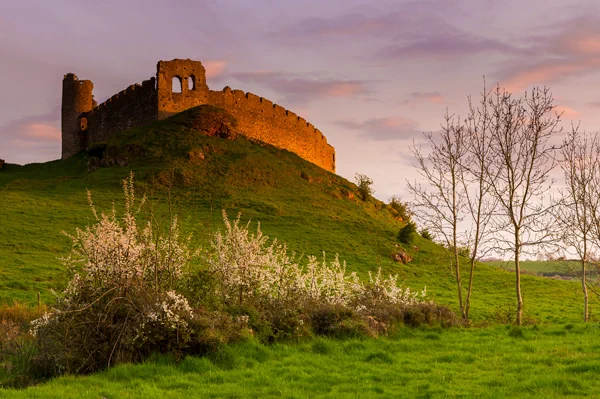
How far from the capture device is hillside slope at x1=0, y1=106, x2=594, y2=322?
34.7 metres

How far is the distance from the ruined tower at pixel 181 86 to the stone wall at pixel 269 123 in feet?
6.39

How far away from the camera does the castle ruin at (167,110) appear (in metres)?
63.3

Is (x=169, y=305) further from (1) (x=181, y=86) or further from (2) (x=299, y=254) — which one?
(1) (x=181, y=86)

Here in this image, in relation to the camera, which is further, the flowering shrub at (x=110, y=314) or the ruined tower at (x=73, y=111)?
the ruined tower at (x=73, y=111)

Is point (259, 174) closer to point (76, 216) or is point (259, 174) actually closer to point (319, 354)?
point (76, 216)

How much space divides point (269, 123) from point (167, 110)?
1511 centimetres

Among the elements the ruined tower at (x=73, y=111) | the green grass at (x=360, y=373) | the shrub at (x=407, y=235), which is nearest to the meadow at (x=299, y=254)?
the green grass at (x=360, y=373)

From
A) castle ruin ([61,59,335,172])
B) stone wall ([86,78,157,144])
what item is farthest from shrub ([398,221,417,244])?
stone wall ([86,78,157,144])

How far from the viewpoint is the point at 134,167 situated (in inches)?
2156

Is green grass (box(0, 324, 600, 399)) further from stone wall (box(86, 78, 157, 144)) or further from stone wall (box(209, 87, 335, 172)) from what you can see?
stone wall (box(209, 87, 335, 172))

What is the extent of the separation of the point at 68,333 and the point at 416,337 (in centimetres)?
948

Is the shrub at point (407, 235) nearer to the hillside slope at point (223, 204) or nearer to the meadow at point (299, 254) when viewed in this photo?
the hillside slope at point (223, 204)

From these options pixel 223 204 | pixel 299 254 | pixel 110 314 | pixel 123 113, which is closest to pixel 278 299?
pixel 110 314

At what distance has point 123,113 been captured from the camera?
67062mm
